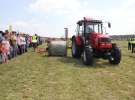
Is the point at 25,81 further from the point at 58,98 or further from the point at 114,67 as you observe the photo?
the point at 114,67

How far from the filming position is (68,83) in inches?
416

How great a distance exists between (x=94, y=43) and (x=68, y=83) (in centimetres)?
567

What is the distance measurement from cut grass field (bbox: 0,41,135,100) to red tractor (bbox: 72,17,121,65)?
1200 mm

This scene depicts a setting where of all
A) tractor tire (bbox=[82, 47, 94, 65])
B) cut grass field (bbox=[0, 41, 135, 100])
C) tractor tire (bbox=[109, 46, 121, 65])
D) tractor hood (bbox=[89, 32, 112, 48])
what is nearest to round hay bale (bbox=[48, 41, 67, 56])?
tractor hood (bbox=[89, 32, 112, 48])

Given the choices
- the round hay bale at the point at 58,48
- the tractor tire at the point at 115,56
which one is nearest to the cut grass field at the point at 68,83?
the tractor tire at the point at 115,56

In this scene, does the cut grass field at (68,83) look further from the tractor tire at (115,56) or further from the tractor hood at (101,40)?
the tractor hood at (101,40)

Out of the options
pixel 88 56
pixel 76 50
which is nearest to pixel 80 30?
pixel 76 50

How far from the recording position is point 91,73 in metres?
12.9

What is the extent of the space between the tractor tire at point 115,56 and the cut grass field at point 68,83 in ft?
4.23

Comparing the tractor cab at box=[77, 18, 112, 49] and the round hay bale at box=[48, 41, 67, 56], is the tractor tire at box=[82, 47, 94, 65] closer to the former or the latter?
the tractor cab at box=[77, 18, 112, 49]

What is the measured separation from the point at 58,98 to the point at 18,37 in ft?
42.3

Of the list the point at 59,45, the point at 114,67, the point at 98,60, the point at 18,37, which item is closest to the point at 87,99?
the point at 114,67

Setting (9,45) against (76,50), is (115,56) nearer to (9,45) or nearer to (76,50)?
(76,50)

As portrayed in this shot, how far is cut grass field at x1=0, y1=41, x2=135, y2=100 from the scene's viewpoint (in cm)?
886
